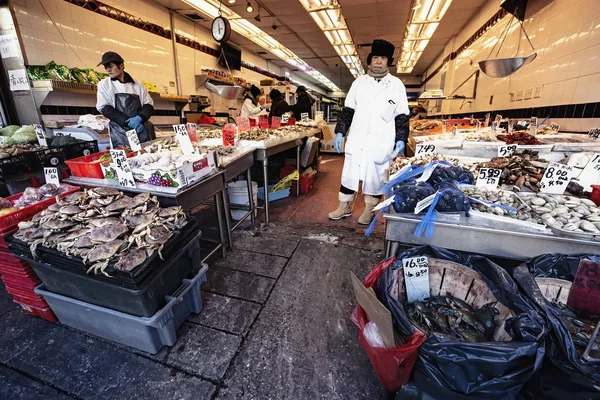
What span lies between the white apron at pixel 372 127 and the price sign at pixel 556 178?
1.69m

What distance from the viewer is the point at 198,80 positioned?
26.3 ft

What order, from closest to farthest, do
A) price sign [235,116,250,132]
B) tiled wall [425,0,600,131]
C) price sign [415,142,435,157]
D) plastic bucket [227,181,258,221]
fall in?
price sign [415,142,435,157] → tiled wall [425,0,600,131] → plastic bucket [227,181,258,221] → price sign [235,116,250,132]

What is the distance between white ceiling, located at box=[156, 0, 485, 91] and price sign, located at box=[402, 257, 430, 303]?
6.54m

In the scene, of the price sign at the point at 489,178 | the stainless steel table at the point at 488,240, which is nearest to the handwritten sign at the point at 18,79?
the stainless steel table at the point at 488,240

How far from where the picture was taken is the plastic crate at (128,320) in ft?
5.33

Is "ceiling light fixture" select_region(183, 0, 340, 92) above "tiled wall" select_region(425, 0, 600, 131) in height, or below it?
above

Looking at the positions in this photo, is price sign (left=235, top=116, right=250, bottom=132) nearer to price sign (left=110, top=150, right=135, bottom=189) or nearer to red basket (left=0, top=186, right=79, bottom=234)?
price sign (left=110, top=150, right=135, bottom=189)

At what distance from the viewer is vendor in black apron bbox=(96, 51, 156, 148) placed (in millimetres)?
3547

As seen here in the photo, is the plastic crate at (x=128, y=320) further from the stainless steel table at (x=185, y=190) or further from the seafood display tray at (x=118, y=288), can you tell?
the stainless steel table at (x=185, y=190)

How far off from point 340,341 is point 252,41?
1009cm

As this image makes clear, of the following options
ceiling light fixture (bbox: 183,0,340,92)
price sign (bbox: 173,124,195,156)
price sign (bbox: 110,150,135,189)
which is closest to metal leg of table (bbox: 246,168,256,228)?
price sign (bbox: 173,124,195,156)

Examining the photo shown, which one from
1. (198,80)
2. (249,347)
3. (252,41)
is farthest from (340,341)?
(252,41)

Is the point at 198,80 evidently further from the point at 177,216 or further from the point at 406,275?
the point at 406,275

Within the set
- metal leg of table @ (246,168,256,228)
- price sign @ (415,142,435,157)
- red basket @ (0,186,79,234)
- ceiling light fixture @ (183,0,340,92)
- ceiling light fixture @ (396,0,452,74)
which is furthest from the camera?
ceiling light fixture @ (183,0,340,92)
